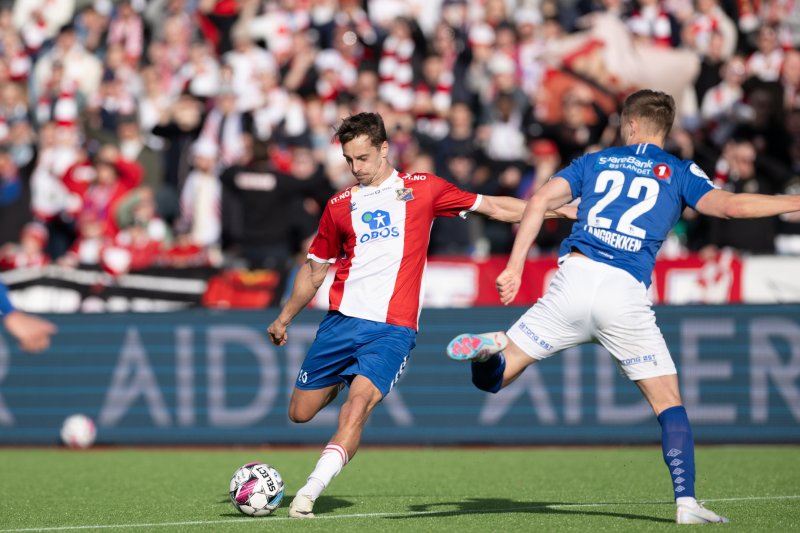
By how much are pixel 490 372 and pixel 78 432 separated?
7.51 meters

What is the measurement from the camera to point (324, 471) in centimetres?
793

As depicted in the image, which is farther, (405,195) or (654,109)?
(405,195)

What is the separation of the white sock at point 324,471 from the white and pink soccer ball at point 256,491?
0.46 m

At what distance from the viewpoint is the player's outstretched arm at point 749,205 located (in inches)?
288

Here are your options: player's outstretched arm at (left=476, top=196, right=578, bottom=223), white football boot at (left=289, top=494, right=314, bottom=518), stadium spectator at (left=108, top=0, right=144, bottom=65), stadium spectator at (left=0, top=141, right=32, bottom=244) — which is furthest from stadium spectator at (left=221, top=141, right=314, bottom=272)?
white football boot at (left=289, top=494, right=314, bottom=518)

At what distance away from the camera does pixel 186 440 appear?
566 inches

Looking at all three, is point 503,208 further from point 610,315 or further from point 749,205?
point 749,205

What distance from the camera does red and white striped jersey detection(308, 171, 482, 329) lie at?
8484mm

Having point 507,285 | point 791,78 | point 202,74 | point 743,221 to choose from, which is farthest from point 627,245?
point 202,74

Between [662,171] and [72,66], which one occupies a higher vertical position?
[72,66]

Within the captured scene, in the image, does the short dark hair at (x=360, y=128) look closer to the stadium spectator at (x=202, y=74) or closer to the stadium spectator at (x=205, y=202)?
the stadium spectator at (x=205, y=202)

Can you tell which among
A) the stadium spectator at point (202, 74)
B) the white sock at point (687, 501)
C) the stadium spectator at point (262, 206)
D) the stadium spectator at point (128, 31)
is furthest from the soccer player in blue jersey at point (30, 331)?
the stadium spectator at point (128, 31)

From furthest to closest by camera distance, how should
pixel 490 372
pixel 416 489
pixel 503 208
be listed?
pixel 416 489, pixel 503 208, pixel 490 372

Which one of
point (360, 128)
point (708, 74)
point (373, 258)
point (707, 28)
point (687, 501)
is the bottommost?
point (687, 501)
